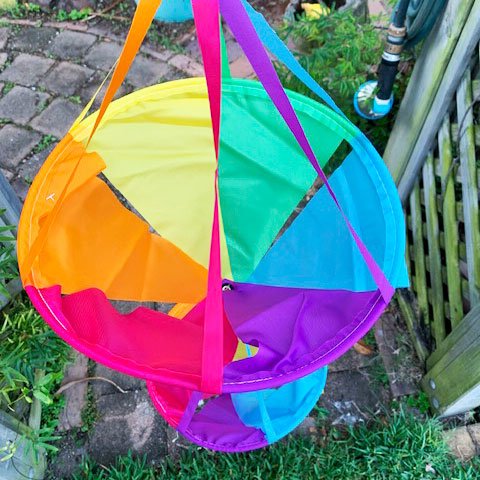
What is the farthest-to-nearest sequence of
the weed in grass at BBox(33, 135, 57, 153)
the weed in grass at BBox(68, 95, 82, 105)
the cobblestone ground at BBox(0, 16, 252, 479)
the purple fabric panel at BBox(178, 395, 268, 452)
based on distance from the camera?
the weed in grass at BBox(68, 95, 82, 105), the weed in grass at BBox(33, 135, 57, 153), the cobblestone ground at BBox(0, 16, 252, 479), the purple fabric panel at BBox(178, 395, 268, 452)

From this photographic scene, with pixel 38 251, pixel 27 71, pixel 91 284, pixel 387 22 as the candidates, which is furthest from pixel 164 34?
pixel 38 251

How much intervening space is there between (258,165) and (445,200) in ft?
2.02

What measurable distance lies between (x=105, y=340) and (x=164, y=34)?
211 centimetres

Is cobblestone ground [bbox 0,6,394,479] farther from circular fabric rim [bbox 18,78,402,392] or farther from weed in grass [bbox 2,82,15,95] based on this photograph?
circular fabric rim [bbox 18,78,402,392]

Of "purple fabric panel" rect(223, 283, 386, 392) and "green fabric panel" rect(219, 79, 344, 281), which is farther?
"green fabric panel" rect(219, 79, 344, 281)

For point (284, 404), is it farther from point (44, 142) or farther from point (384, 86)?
point (44, 142)

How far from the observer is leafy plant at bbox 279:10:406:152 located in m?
1.93

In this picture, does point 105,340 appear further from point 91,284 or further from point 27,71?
point 27,71

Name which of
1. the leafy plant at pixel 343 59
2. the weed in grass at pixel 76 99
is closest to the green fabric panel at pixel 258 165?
the leafy plant at pixel 343 59

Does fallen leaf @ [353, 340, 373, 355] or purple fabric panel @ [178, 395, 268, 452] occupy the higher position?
purple fabric panel @ [178, 395, 268, 452]

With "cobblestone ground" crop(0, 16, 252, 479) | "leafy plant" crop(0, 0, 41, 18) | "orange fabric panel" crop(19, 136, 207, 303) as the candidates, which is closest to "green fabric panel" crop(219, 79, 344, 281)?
"orange fabric panel" crop(19, 136, 207, 303)

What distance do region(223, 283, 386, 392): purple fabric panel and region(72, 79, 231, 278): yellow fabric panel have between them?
0.44 metres

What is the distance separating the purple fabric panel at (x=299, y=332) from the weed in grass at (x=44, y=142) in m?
1.42

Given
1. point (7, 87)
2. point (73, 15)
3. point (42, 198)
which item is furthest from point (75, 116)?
point (42, 198)
